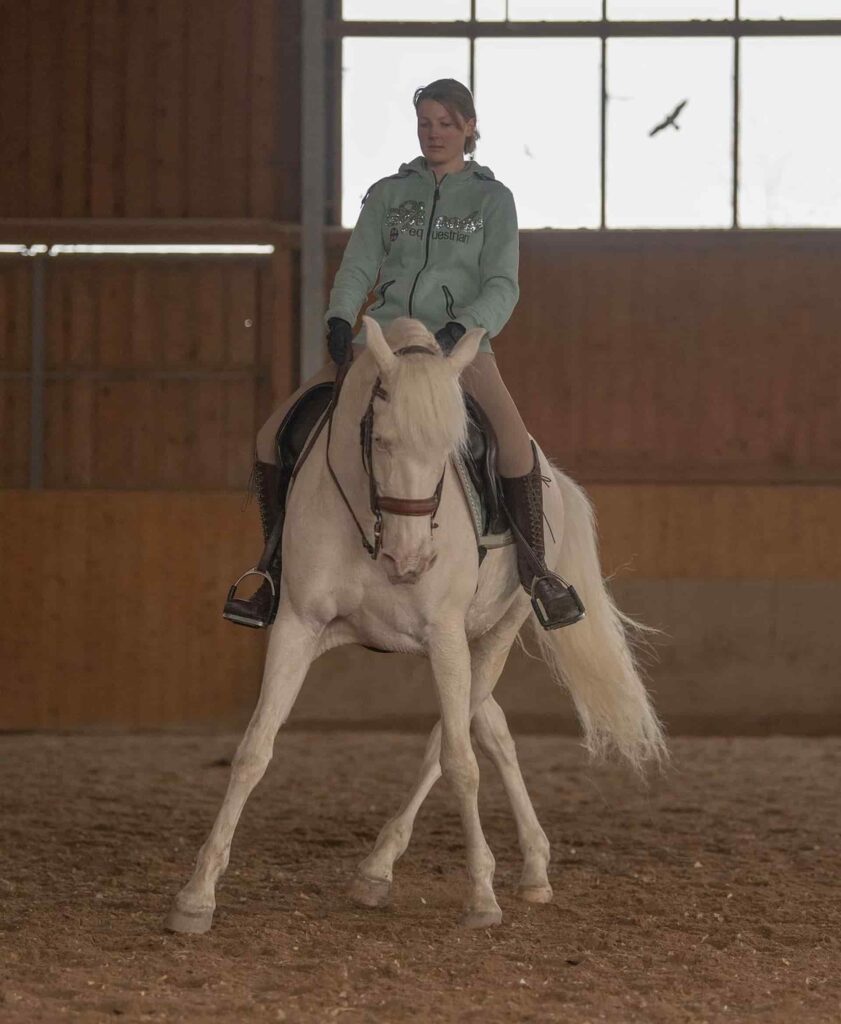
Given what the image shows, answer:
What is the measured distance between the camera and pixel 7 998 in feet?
12.0

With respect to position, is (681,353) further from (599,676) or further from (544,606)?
(544,606)

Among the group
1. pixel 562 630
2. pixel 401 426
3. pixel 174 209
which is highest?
pixel 174 209

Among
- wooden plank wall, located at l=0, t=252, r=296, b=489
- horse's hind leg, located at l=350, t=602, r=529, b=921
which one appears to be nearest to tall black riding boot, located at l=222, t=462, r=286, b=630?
horse's hind leg, located at l=350, t=602, r=529, b=921

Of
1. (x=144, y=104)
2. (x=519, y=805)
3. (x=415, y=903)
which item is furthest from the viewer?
(x=144, y=104)

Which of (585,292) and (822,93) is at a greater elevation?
(822,93)

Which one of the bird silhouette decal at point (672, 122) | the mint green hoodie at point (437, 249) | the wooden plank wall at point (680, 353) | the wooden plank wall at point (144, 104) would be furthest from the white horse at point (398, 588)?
the wooden plank wall at point (144, 104)

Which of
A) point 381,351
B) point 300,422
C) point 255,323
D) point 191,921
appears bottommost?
point 191,921

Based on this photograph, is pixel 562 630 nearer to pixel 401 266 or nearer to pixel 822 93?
pixel 401 266

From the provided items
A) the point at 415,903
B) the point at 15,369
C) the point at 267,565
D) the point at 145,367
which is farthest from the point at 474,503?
the point at 15,369

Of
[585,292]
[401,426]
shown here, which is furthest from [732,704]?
[401,426]

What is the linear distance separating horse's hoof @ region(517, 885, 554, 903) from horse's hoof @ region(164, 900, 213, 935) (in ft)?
4.14

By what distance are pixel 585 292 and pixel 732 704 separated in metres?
3.21

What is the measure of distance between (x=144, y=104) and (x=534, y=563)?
23.8 ft

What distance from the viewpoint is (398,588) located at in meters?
4.53
